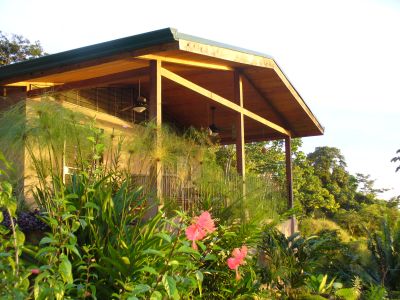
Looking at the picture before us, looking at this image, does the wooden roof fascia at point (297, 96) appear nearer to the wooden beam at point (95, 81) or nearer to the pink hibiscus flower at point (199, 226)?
the wooden beam at point (95, 81)

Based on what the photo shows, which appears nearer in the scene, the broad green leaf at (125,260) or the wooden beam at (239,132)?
the broad green leaf at (125,260)

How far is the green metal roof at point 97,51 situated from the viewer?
584cm

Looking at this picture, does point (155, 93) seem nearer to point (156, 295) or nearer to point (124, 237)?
point (124, 237)

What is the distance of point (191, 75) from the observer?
9.91 meters

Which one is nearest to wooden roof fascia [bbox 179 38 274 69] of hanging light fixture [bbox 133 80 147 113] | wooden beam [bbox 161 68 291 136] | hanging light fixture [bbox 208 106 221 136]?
wooden beam [bbox 161 68 291 136]

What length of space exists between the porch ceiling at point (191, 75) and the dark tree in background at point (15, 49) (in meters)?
12.8

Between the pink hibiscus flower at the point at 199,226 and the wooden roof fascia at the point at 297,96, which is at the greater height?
the wooden roof fascia at the point at 297,96

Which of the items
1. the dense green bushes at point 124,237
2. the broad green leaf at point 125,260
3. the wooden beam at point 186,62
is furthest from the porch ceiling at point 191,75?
the broad green leaf at point 125,260

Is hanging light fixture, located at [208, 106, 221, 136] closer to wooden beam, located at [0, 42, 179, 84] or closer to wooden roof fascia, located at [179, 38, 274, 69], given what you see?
wooden roof fascia, located at [179, 38, 274, 69]

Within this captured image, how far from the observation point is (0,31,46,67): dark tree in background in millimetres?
21864

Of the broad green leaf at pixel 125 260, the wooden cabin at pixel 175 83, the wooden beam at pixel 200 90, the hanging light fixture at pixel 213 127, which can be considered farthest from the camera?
the hanging light fixture at pixel 213 127

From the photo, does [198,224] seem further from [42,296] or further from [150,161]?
[150,161]

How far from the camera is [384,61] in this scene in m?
6.73

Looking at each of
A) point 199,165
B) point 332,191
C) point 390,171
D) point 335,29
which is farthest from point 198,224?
point 332,191
